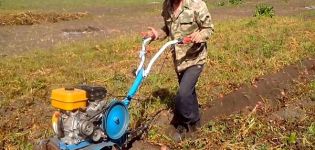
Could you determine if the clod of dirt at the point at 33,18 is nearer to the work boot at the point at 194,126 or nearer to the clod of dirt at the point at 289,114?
the work boot at the point at 194,126

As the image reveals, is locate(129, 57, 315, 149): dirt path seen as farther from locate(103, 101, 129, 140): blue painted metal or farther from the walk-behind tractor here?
the walk-behind tractor

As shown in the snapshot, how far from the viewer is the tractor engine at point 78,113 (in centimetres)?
383

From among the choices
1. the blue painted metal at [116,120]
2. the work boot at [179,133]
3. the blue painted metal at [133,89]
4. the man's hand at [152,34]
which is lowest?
the work boot at [179,133]

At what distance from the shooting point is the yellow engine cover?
3.79 meters

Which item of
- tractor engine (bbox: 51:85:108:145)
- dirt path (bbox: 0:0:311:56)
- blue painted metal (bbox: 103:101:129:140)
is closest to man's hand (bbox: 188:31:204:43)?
blue painted metal (bbox: 103:101:129:140)

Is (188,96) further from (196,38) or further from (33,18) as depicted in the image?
(33,18)

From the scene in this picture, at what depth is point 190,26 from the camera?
193 inches

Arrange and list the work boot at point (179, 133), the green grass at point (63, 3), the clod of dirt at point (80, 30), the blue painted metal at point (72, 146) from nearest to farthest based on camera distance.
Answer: the blue painted metal at point (72, 146), the work boot at point (179, 133), the clod of dirt at point (80, 30), the green grass at point (63, 3)

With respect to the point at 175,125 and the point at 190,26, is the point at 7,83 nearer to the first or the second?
the point at 175,125

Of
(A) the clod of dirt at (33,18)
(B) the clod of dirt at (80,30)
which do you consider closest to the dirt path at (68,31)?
(B) the clod of dirt at (80,30)

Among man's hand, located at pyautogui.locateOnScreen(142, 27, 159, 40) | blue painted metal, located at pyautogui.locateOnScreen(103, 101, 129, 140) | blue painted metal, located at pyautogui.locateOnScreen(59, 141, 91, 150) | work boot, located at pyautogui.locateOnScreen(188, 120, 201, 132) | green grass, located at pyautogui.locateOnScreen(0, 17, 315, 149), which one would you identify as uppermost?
man's hand, located at pyautogui.locateOnScreen(142, 27, 159, 40)

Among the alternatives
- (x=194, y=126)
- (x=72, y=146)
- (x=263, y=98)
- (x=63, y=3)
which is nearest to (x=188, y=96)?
(x=194, y=126)

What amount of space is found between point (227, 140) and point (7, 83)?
4064 millimetres

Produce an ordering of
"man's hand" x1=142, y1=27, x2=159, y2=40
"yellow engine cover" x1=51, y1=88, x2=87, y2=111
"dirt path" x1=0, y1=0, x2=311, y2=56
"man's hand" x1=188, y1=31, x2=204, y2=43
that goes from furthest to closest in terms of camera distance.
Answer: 1. "dirt path" x1=0, y1=0, x2=311, y2=56
2. "man's hand" x1=142, y1=27, x2=159, y2=40
3. "man's hand" x1=188, y1=31, x2=204, y2=43
4. "yellow engine cover" x1=51, y1=88, x2=87, y2=111
